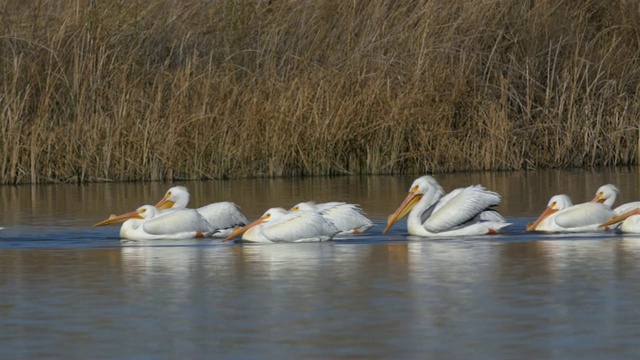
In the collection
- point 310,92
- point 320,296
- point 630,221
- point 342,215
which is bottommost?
point 320,296

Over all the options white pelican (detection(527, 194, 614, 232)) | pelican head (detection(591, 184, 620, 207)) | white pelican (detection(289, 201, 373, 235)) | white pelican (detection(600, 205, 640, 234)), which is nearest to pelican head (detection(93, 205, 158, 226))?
white pelican (detection(289, 201, 373, 235))

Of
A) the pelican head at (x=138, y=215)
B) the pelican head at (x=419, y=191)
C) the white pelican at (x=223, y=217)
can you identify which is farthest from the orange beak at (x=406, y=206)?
the pelican head at (x=138, y=215)

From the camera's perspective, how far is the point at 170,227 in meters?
11.3

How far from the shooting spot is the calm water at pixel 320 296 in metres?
6.27

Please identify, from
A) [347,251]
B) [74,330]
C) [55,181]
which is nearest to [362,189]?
[55,181]

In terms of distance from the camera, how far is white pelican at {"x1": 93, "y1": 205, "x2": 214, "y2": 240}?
37.0 feet

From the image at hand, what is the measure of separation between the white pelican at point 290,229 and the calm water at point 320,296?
0.10 metres

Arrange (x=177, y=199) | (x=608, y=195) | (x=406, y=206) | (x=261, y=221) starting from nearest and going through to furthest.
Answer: (x=261, y=221) → (x=406, y=206) → (x=608, y=195) → (x=177, y=199)

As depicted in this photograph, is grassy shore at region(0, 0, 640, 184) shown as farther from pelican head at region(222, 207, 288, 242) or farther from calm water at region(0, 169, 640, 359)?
pelican head at region(222, 207, 288, 242)

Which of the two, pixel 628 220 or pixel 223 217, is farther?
pixel 223 217

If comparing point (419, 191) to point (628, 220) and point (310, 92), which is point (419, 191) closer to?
point (628, 220)

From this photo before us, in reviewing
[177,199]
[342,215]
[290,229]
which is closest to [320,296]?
[290,229]

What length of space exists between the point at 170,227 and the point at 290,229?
110 centimetres

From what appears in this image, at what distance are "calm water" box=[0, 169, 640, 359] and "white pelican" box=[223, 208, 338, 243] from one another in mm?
95
